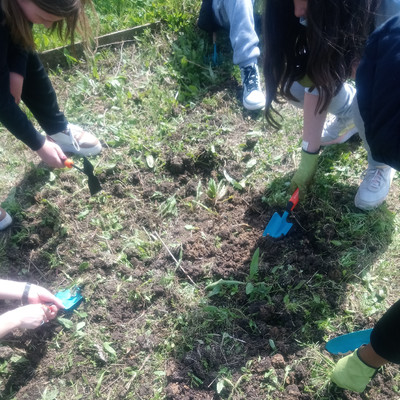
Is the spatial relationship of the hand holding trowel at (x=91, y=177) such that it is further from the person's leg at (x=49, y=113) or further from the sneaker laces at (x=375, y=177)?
the sneaker laces at (x=375, y=177)

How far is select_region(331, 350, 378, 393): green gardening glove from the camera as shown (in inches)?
60.1

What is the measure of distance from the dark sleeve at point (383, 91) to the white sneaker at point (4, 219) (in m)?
2.05

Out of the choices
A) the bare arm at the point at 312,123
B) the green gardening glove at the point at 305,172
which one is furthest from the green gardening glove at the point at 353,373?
the bare arm at the point at 312,123

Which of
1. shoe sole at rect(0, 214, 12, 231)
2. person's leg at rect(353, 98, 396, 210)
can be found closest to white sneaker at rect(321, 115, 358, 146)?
person's leg at rect(353, 98, 396, 210)

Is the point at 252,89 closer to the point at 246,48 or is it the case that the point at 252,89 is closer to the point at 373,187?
the point at 246,48

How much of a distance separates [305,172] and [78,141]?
151 cm

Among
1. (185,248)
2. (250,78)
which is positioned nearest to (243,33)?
(250,78)

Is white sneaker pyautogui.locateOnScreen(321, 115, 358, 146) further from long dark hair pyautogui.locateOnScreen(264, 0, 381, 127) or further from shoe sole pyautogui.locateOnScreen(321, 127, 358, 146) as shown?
long dark hair pyautogui.locateOnScreen(264, 0, 381, 127)

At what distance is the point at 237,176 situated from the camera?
95.4 inches

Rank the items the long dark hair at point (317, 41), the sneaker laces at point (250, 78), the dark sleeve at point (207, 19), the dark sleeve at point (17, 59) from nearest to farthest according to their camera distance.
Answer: the long dark hair at point (317, 41), the dark sleeve at point (17, 59), the sneaker laces at point (250, 78), the dark sleeve at point (207, 19)

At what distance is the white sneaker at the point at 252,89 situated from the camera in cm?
267

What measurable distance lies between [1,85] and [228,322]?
1603mm

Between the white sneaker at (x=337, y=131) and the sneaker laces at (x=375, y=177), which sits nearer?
the sneaker laces at (x=375, y=177)

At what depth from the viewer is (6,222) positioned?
7.69 ft
